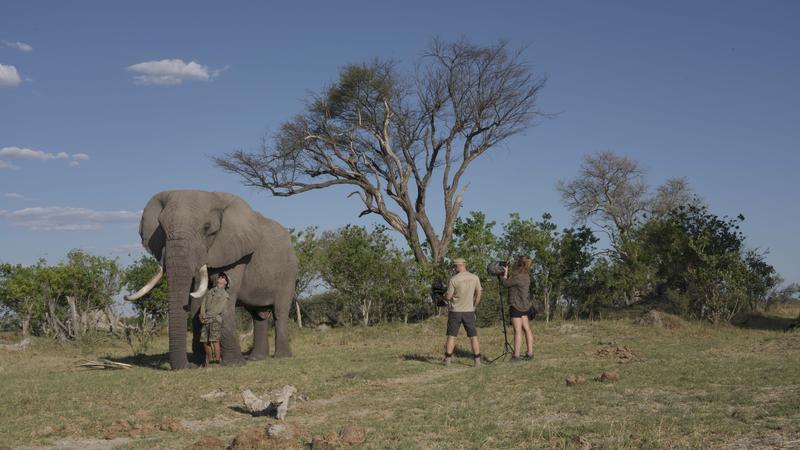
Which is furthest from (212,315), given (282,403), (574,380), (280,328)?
(574,380)

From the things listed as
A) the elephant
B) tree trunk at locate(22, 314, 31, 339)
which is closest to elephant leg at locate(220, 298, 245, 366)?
the elephant

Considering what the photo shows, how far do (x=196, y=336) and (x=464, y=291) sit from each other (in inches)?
193

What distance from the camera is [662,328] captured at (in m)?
19.6

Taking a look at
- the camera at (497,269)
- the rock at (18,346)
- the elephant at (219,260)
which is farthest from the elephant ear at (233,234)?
the rock at (18,346)

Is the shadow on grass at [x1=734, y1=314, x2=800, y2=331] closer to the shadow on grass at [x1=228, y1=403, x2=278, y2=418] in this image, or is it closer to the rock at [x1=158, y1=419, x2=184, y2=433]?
the shadow on grass at [x1=228, y1=403, x2=278, y2=418]

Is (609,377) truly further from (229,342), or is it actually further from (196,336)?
(196,336)

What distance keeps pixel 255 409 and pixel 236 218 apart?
18.6ft

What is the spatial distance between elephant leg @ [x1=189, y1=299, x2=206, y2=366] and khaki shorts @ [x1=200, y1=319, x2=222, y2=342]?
1.20 feet

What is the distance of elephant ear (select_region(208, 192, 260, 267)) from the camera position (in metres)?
13.3

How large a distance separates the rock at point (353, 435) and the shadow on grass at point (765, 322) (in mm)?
16855

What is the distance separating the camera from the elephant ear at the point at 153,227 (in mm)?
13109

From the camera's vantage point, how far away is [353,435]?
6910 mm

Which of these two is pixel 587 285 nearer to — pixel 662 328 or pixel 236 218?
pixel 662 328

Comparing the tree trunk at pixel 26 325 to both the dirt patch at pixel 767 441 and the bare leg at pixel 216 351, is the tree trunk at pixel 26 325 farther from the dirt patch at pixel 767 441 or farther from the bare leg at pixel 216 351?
the dirt patch at pixel 767 441
